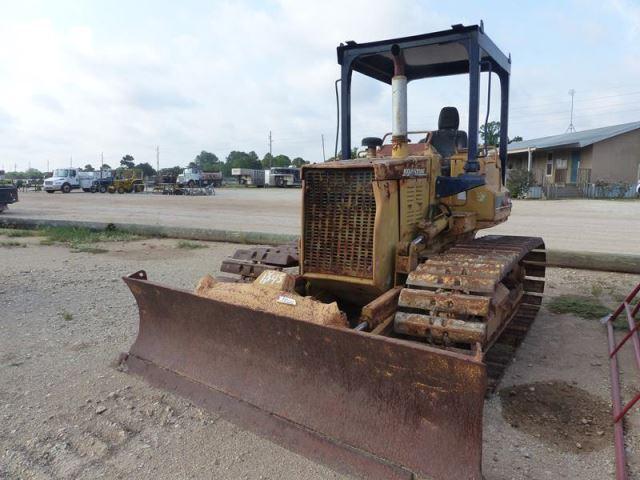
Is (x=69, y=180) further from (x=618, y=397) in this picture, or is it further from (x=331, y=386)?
(x=618, y=397)

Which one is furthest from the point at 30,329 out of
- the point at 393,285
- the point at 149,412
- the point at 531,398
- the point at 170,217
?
the point at 170,217

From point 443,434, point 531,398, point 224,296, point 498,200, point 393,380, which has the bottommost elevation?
point 531,398

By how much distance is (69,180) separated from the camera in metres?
44.1

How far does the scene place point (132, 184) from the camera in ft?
145

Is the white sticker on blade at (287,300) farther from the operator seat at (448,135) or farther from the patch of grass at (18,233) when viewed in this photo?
the patch of grass at (18,233)

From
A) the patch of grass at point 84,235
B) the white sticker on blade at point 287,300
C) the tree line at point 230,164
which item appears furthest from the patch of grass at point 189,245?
the tree line at point 230,164

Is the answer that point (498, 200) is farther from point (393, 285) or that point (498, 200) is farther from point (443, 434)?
point (443, 434)

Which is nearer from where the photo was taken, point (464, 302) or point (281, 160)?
point (464, 302)

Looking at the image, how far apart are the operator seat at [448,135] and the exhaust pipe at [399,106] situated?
823mm

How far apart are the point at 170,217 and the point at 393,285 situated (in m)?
16.6

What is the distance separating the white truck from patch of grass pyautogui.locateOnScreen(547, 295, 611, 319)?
143ft

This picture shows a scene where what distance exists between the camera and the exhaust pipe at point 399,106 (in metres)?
4.34

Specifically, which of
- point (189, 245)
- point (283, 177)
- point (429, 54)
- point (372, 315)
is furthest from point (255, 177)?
point (372, 315)

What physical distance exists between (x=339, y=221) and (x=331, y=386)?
131cm
